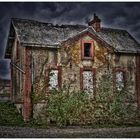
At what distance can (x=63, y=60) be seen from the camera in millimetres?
23344

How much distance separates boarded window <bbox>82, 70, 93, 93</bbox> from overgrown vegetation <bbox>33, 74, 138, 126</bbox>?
544 millimetres

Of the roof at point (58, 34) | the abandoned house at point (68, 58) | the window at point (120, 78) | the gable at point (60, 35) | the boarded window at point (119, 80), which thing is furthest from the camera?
the window at point (120, 78)

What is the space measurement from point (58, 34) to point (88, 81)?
3989 millimetres

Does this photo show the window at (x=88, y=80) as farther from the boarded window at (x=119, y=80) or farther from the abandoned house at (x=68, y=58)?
the boarded window at (x=119, y=80)

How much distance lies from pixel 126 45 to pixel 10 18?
8.67 meters

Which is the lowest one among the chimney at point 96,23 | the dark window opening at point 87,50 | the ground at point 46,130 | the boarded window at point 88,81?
the ground at point 46,130

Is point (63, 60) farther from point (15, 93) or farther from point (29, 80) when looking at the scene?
point (15, 93)

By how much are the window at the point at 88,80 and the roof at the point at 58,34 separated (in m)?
2.46

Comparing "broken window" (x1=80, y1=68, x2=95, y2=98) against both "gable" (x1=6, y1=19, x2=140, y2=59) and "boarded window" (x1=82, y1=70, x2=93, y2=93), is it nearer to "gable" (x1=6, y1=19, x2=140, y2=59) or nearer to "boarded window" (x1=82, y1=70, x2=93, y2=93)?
"boarded window" (x1=82, y1=70, x2=93, y2=93)

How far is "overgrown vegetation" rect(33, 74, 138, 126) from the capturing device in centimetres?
2052

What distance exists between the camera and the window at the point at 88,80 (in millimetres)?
23448

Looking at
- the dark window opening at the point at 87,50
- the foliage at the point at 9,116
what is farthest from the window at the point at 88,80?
the foliage at the point at 9,116

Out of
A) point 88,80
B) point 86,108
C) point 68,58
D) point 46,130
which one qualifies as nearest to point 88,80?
point 88,80

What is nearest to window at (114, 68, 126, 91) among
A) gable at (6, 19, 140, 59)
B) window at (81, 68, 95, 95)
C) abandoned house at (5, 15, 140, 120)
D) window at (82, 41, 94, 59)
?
abandoned house at (5, 15, 140, 120)
